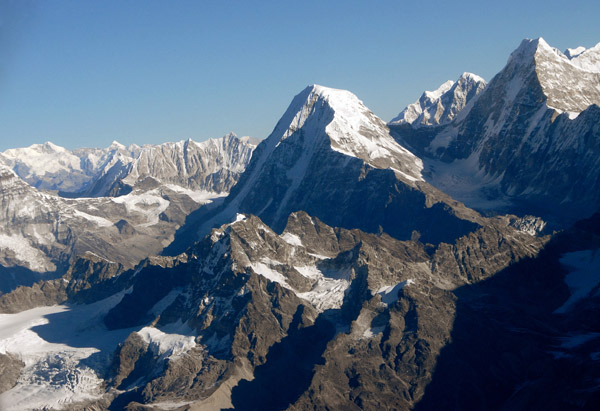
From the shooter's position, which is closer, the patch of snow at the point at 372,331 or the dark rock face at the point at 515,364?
the dark rock face at the point at 515,364

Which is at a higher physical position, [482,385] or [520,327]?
[520,327]

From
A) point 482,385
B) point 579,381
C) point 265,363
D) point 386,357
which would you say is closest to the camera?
point 579,381

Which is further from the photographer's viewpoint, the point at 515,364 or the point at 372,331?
the point at 372,331

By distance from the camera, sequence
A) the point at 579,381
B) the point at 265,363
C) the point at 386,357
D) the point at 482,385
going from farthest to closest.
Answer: the point at 265,363, the point at 386,357, the point at 482,385, the point at 579,381

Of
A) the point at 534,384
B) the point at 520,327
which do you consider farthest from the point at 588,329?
the point at 534,384

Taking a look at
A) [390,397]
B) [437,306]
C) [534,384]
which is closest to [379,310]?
[437,306]

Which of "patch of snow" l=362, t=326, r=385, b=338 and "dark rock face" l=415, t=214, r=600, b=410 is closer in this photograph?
"dark rock face" l=415, t=214, r=600, b=410

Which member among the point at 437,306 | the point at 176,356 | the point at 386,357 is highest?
the point at 437,306

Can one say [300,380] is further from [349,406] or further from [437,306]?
[437,306]

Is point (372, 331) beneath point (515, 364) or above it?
beneath

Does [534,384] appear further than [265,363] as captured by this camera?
No
